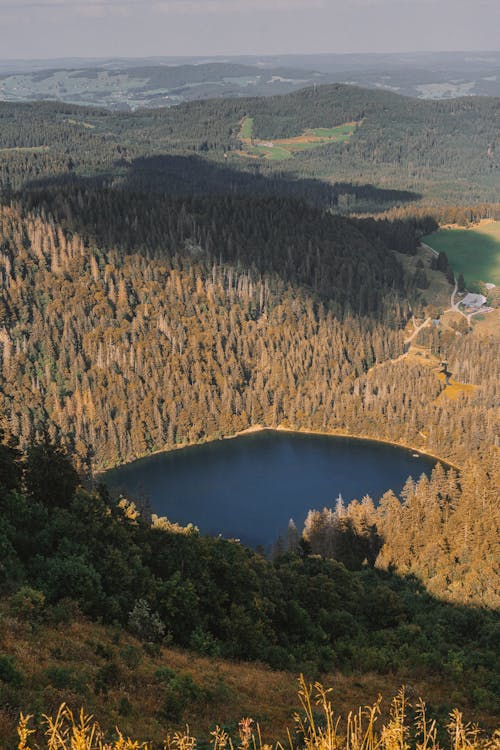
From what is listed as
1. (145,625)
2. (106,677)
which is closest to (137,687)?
(106,677)

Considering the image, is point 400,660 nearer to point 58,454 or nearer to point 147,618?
point 147,618

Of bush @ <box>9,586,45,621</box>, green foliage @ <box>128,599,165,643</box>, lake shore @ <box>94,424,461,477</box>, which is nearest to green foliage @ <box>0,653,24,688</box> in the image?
bush @ <box>9,586,45,621</box>

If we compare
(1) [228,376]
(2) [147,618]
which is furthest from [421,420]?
(2) [147,618]

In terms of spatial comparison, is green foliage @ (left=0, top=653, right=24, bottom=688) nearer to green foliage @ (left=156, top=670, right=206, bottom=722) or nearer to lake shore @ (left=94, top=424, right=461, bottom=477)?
green foliage @ (left=156, top=670, right=206, bottom=722)

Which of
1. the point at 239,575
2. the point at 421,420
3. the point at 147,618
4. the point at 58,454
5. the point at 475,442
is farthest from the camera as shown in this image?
the point at 421,420

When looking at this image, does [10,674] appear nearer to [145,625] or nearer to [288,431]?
[145,625]

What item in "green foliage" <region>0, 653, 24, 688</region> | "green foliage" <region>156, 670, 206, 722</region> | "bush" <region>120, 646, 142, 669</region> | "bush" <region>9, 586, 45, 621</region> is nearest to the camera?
"green foliage" <region>0, 653, 24, 688</region>
